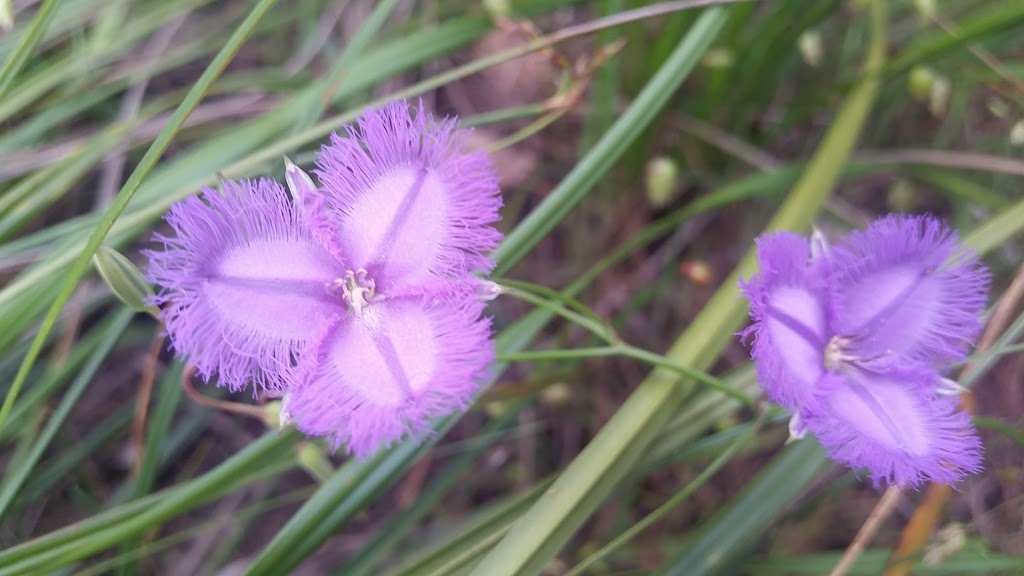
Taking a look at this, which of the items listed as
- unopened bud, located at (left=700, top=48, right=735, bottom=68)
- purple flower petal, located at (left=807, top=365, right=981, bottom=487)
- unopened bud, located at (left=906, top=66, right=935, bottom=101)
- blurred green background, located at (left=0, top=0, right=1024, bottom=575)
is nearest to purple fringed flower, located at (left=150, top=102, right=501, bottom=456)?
blurred green background, located at (left=0, top=0, right=1024, bottom=575)

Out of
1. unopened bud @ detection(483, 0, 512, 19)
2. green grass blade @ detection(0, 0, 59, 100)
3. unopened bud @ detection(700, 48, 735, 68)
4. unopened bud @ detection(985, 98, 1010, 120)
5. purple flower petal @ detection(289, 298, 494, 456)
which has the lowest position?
purple flower petal @ detection(289, 298, 494, 456)

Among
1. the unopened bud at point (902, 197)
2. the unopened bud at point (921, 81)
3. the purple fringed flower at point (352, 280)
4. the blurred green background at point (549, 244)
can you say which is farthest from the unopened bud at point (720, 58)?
the purple fringed flower at point (352, 280)

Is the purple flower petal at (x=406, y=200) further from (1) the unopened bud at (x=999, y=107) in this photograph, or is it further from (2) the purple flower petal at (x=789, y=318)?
(1) the unopened bud at (x=999, y=107)

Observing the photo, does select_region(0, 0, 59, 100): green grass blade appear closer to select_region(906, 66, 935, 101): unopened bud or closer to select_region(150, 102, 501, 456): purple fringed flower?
select_region(150, 102, 501, 456): purple fringed flower

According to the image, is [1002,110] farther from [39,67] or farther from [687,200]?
[39,67]

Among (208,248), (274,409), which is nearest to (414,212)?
(208,248)

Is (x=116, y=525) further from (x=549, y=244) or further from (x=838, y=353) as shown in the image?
(x=549, y=244)
